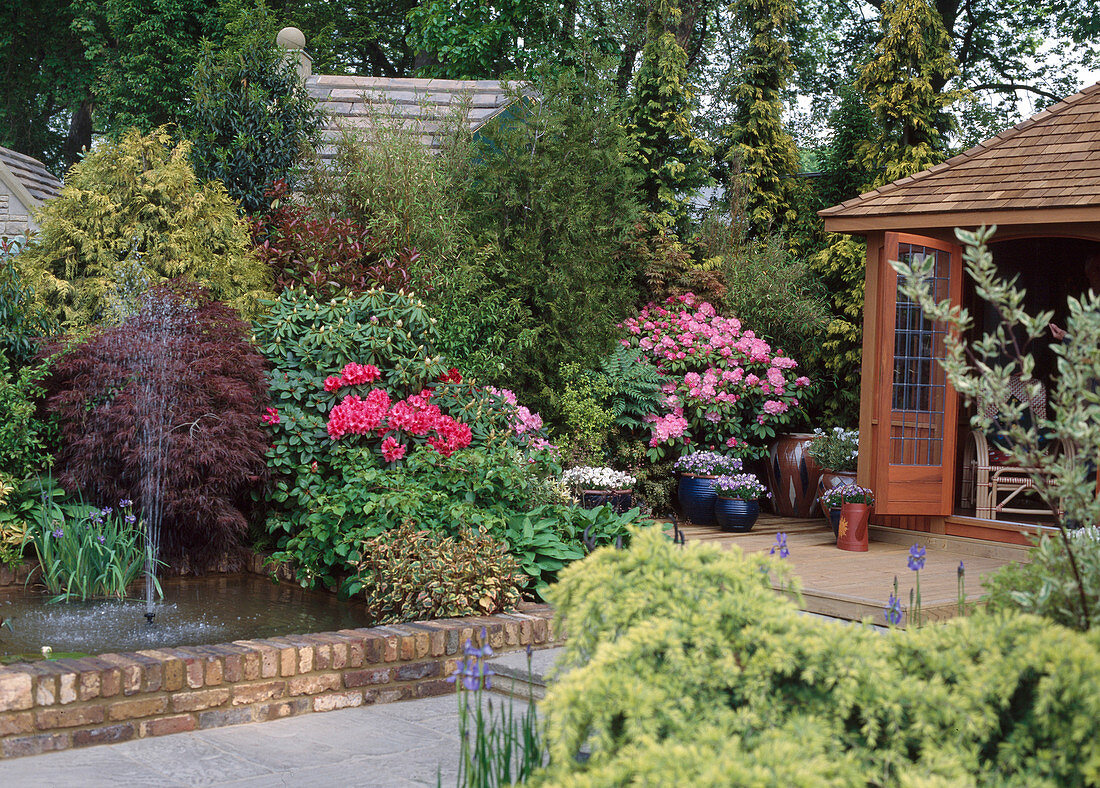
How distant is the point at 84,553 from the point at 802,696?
13.0ft

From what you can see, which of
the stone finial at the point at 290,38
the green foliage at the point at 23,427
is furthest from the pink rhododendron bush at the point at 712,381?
the stone finial at the point at 290,38

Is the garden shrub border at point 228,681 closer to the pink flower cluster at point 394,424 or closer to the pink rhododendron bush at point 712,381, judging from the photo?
the pink flower cluster at point 394,424

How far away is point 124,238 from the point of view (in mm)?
6691

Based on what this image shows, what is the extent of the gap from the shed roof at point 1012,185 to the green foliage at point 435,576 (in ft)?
14.0

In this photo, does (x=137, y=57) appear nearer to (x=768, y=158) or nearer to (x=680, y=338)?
(x=768, y=158)

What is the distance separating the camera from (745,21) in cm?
1180

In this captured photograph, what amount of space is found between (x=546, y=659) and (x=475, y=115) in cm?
834

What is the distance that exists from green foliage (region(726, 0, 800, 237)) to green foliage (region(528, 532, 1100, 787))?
9.20 metres

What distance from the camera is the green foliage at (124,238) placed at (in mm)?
6504

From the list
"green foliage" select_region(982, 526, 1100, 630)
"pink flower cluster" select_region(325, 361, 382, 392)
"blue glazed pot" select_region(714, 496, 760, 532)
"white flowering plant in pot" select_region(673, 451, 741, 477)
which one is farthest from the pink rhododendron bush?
"green foliage" select_region(982, 526, 1100, 630)

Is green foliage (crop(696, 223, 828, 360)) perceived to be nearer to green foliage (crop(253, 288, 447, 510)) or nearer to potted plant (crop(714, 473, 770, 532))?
potted plant (crop(714, 473, 770, 532))

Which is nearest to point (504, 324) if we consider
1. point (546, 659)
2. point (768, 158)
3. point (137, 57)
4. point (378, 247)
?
point (378, 247)

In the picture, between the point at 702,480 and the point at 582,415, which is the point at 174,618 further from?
the point at 702,480

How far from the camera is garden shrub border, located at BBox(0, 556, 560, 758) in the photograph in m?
3.33
